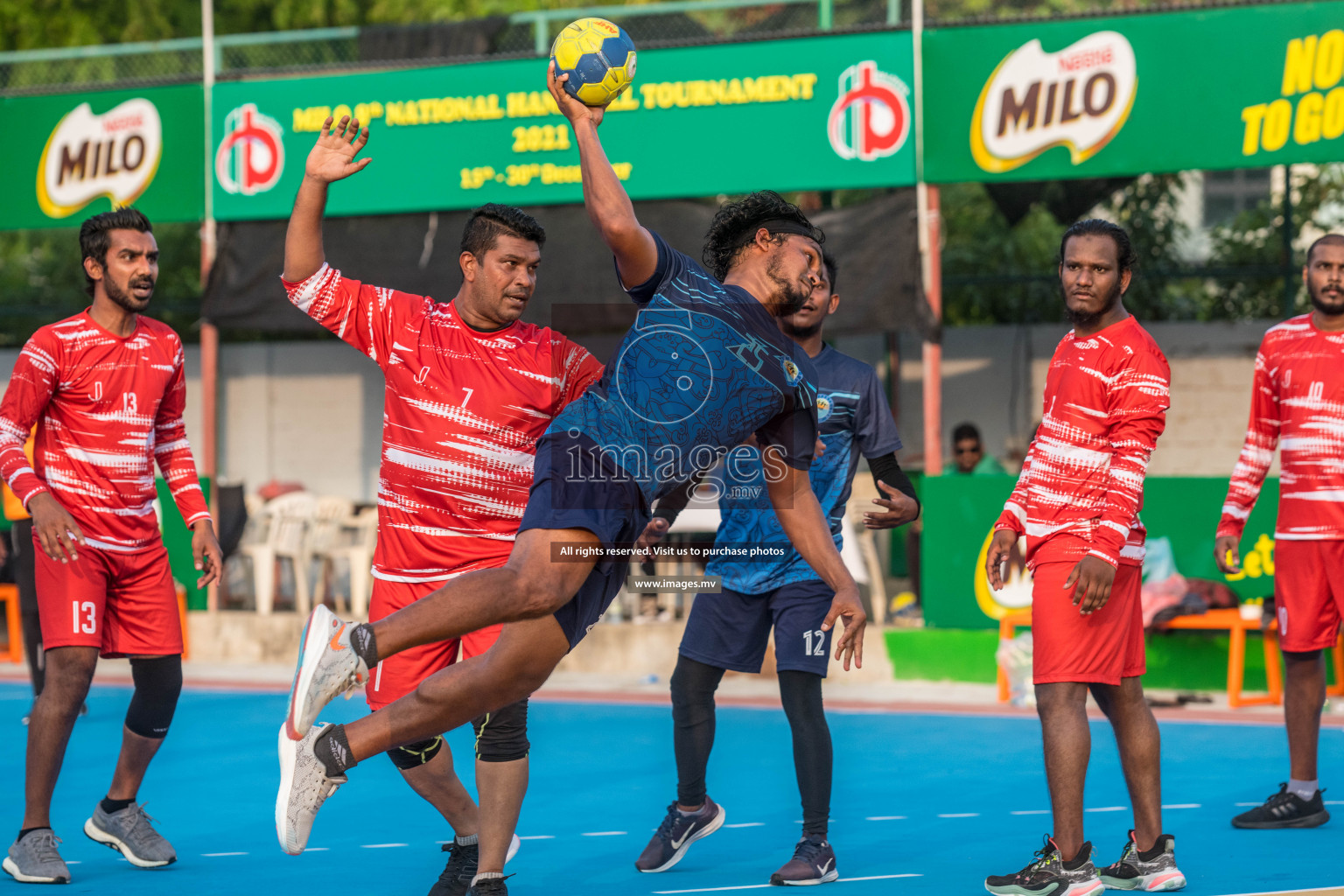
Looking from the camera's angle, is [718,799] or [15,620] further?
[15,620]

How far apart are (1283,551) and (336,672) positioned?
426 centimetres

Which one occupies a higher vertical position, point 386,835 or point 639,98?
point 639,98

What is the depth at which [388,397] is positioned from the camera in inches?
202

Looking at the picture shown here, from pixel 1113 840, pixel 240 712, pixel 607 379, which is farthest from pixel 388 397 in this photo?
pixel 240 712

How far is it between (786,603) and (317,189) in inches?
88.5

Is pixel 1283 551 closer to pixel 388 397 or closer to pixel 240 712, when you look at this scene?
pixel 388 397

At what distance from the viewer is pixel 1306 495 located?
6.30m

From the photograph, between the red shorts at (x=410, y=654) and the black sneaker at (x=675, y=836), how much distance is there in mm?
1110

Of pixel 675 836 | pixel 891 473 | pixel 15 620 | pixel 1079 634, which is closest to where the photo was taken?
pixel 1079 634

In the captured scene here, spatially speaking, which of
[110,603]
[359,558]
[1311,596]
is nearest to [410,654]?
[110,603]

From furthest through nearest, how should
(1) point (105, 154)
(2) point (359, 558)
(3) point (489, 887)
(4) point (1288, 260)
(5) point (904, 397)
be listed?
1. (5) point (904, 397)
2. (4) point (1288, 260)
3. (2) point (359, 558)
4. (1) point (105, 154)
5. (3) point (489, 887)

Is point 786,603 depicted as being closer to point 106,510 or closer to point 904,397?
point 106,510

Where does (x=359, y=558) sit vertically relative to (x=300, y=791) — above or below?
above

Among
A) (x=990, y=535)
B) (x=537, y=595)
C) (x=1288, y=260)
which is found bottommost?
(x=990, y=535)
